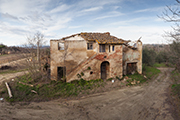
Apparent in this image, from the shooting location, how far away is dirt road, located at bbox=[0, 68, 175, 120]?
7273mm

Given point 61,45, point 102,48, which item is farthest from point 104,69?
point 61,45

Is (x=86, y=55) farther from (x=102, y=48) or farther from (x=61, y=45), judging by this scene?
(x=61, y=45)

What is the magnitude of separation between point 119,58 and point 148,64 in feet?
52.2

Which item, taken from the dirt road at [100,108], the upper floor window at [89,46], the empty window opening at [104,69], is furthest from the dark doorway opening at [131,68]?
the upper floor window at [89,46]

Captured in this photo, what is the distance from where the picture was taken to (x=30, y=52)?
1417 cm

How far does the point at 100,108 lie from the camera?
8445 millimetres

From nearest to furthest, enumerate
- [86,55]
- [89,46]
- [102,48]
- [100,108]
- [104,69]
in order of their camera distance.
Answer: [100,108], [86,55], [89,46], [102,48], [104,69]

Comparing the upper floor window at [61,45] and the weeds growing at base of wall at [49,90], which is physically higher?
the upper floor window at [61,45]

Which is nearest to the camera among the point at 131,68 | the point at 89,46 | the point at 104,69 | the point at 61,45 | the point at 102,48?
the point at 89,46

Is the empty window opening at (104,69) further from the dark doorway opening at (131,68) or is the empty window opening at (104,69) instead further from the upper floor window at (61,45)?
the upper floor window at (61,45)

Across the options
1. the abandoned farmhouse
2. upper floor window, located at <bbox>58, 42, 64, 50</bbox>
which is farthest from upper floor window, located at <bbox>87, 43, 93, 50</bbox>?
upper floor window, located at <bbox>58, 42, 64, 50</bbox>

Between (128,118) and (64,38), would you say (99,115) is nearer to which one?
(128,118)

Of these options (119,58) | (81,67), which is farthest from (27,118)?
(119,58)

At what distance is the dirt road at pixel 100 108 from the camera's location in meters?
7.27
